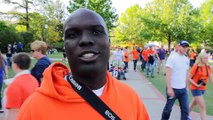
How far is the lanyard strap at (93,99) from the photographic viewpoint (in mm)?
1586

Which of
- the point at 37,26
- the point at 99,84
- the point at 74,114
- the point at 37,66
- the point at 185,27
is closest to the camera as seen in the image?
the point at 74,114

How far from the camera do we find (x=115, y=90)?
1.77 m

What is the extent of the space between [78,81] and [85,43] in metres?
0.20

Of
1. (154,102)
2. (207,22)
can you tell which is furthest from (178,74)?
(207,22)

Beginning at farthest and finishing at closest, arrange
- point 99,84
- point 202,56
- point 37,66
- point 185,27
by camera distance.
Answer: point 185,27
point 202,56
point 37,66
point 99,84

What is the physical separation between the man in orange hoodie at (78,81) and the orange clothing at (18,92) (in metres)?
2.34

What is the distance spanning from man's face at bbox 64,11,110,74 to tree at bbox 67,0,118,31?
168 feet

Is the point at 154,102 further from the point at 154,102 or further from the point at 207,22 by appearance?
the point at 207,22

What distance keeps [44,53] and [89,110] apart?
14.5 ft

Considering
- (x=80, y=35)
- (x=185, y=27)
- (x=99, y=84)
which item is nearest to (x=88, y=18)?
(x=80, y=35)

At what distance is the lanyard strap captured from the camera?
159cm

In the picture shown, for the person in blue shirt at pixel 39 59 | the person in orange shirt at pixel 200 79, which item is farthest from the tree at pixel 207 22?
the person in blue shirt at pixel 39 59

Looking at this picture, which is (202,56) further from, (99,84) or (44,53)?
(99,84)

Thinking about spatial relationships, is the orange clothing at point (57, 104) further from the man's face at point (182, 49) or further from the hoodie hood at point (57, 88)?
the man's face at point (182, 49)
